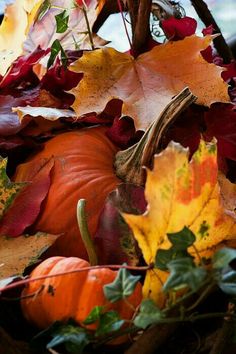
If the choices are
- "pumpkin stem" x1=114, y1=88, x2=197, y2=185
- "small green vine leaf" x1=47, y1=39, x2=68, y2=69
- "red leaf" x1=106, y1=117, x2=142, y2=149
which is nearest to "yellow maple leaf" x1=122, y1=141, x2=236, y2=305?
"pumpkin stem" x1=114, y1=88, x2=197, y2=185

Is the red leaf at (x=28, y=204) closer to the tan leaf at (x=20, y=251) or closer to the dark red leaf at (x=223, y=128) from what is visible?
the tan leaf at (x=20, y=251)

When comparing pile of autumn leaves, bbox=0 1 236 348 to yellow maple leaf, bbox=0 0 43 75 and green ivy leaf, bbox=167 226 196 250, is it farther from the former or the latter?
green ivy leaf, bbox=167 226 196 250

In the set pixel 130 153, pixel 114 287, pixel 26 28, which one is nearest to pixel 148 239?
pixel 114 287

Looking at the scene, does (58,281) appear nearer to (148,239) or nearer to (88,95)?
(148,239)

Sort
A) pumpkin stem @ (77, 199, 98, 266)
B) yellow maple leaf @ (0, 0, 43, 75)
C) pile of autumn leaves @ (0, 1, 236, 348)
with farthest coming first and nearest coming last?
yellow maple leaf @ (0, 0, 43, 75) → pile of autumn leaves @ (0, 1, 236, 348) → pumpkin stem @ (77, 199, 98, 266)

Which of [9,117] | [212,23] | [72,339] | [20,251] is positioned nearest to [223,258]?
[72,339]

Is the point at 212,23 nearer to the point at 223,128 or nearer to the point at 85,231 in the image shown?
the point at 223,128
